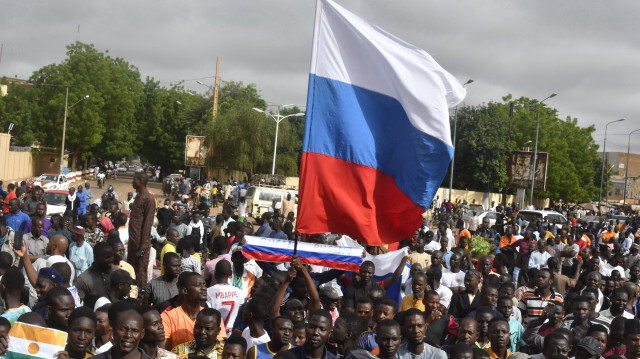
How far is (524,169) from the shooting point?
144ft

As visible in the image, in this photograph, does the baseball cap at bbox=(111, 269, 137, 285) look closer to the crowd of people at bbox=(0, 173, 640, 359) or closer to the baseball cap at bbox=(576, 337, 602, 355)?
the crowd of people at bbox=(0, 173, 640, 359)

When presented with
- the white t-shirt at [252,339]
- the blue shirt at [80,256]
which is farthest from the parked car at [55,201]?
the white t-shirt at [252,339]

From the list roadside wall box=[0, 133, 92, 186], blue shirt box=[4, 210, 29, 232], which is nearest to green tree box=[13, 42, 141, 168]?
roadside wall box=[0, 133, 92, 186]

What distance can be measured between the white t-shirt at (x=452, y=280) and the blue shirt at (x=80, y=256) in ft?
15.5

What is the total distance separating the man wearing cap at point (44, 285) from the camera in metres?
5.53

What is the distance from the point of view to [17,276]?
557cm

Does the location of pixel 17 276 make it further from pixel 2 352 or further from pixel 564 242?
pixel 564 242

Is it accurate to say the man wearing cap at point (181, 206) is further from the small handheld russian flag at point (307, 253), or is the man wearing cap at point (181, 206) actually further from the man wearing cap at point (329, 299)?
the man wearing cap at point (329, 299)

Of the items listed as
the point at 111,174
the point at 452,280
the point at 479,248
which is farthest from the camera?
the point at 111,174

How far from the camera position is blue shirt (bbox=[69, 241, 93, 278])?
8.41 meters

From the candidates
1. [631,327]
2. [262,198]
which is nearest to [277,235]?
[631,327]

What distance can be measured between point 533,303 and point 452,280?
1.40m

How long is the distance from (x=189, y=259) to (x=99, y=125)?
2043 inches

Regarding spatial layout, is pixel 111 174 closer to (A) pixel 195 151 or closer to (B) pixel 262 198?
(A) pixel 195 151
